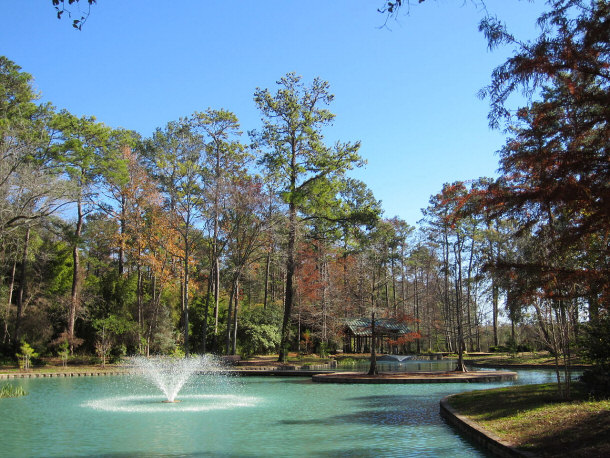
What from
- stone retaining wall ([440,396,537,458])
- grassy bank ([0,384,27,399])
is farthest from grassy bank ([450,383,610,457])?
grassy bank ([0,384,27,399])

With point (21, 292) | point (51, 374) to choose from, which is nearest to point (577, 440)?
point (51, 374)

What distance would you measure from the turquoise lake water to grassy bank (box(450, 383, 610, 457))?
0.66 meters

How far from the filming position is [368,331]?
121ft

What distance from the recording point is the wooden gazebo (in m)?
20.0

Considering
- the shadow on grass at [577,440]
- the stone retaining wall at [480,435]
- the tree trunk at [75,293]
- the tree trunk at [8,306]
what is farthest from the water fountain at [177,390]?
the shadow on grass at [577,440]

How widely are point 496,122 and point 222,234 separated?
929 inches

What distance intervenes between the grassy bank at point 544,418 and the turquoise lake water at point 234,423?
0.66 m

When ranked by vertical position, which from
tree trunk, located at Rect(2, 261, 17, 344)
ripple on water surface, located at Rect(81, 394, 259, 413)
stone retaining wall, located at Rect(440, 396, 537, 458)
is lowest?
ripple on water surface, located at Rect(81, 394, 259, 413)

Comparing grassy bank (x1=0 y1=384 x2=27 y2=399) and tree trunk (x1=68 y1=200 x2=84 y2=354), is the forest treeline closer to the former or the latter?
tree trunk (x1=68 y1=200 x2=84 y2=354)

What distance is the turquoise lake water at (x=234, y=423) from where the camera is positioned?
7786 mm

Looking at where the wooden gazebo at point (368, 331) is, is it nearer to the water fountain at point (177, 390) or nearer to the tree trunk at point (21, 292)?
the water fountain at point (177, 390)

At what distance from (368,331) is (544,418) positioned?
29.1m

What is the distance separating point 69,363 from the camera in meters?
24.9

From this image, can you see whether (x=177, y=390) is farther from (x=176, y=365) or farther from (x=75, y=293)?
(x=75, y=293)
